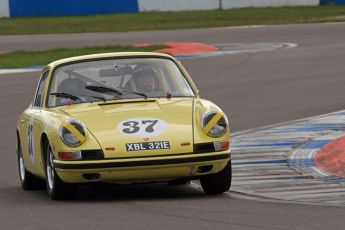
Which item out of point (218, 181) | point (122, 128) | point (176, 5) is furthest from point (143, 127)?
point (176, 5)

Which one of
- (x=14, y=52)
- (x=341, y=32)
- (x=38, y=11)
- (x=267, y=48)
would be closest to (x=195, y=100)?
(x=267, y=48)

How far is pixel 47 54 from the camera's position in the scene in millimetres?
29750

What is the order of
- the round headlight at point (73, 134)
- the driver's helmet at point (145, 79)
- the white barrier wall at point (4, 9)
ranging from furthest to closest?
the white barrier wall at point (4, 9)
the driver's helmet at point (145, 79)
the round headlight at point (73, 134)

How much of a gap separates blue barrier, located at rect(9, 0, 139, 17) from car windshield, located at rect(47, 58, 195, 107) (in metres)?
38.7

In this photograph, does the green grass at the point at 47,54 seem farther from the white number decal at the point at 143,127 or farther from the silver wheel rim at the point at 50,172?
the white number decal at the point at 143,127

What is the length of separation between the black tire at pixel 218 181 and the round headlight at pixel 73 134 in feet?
3.37

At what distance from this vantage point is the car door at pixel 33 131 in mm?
10234

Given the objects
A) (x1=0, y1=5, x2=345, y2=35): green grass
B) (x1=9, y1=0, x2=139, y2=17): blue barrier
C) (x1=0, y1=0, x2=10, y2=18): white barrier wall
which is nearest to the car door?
(x1=0, y1=5, x2=345, y2=35): green grass

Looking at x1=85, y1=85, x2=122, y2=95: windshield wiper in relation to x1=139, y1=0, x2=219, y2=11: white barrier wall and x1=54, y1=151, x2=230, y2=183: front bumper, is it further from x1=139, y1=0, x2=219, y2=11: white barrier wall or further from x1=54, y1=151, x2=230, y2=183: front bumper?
x1=139, y1=0, x2=219, y2=11: white barrier wall

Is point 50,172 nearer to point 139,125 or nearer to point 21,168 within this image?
point 139,125

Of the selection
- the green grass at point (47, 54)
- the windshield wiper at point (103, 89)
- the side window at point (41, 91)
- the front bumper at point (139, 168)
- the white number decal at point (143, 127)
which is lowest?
the green grass at point (47, 54)

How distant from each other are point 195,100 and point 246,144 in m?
3.04

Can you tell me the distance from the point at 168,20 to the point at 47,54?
16.0 metres

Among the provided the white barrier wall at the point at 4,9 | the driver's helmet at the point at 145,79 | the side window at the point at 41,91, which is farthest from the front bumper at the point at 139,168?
the white barrier wall at the point at 4,9
